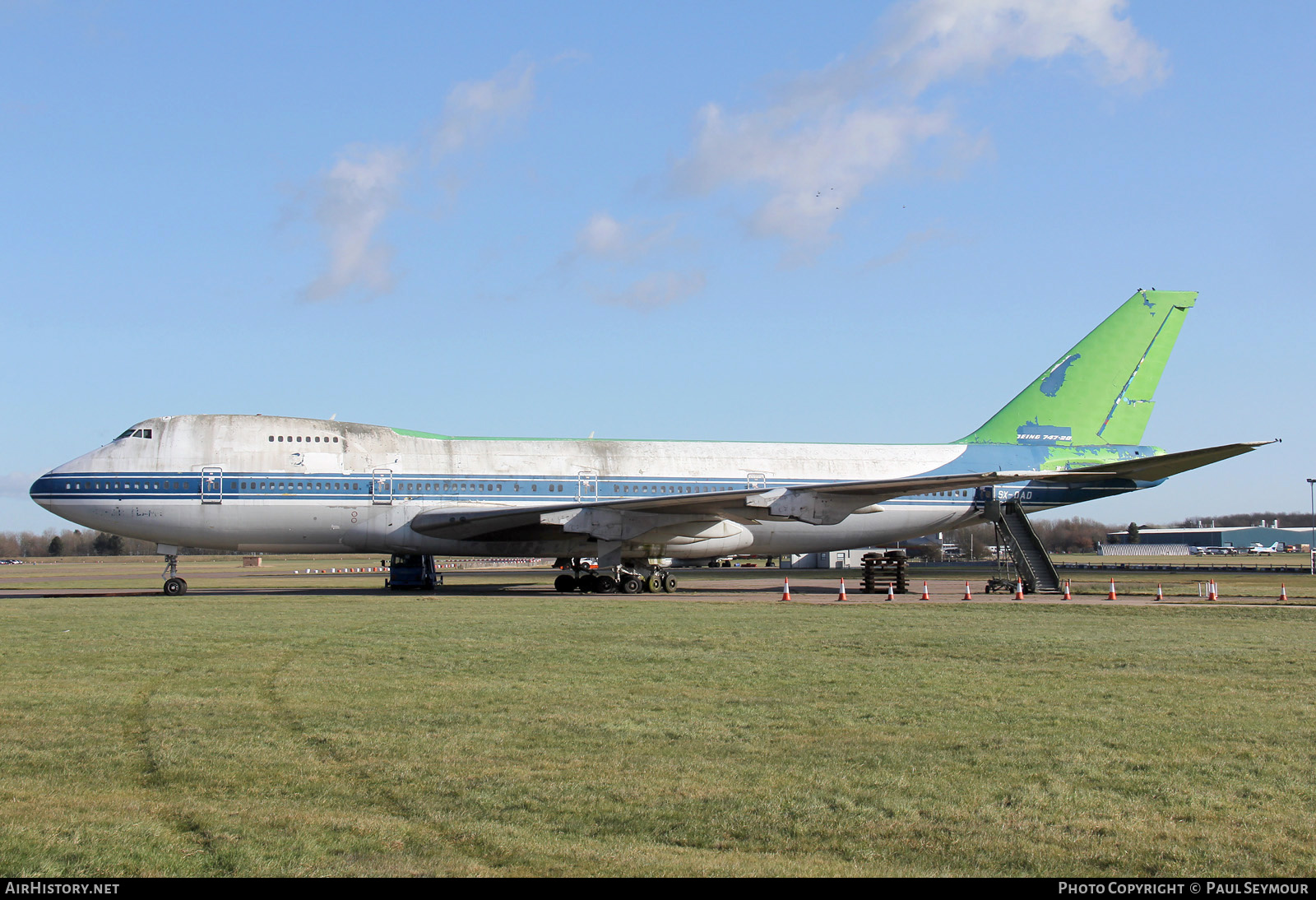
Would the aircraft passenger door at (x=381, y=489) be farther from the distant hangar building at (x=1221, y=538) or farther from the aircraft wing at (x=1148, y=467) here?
Answer: the distant hangar building at (x=1221, y=538)

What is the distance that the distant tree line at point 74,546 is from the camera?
122 m

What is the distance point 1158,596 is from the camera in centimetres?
2853

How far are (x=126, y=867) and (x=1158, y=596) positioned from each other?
28050 millimetres

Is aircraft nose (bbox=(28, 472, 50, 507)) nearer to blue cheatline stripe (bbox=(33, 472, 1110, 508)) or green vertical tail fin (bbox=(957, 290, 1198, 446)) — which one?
blue cheatline stripe (bbox=(33, 472, 1110, 508))

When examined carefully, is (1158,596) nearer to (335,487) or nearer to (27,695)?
(335,487)

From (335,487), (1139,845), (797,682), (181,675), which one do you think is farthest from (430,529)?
(1139,845)

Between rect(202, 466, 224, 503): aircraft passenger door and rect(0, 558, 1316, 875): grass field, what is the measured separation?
14.1 m

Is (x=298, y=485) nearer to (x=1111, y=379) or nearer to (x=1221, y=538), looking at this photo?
(x=1111, y=379)

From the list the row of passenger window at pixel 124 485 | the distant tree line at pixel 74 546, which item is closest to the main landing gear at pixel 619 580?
the row of passenger window at pixel 124 485

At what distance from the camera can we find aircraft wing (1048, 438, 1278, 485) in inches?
1152

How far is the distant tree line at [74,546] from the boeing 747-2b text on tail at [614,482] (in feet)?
270

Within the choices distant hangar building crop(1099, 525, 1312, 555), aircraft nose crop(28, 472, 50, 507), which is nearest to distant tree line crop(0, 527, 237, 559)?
aircraft nose crop(28, 472, 50, 507)

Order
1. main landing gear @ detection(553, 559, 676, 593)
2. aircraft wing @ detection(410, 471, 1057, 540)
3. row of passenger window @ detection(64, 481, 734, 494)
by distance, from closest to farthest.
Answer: aircraft wing @ detection(410, 471, 1057, 540) < row of passenger window @ detection(64, 481, 734, 494) < main landing gear @ detection(553, 559, 676, 593)

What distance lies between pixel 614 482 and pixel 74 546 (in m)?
133
